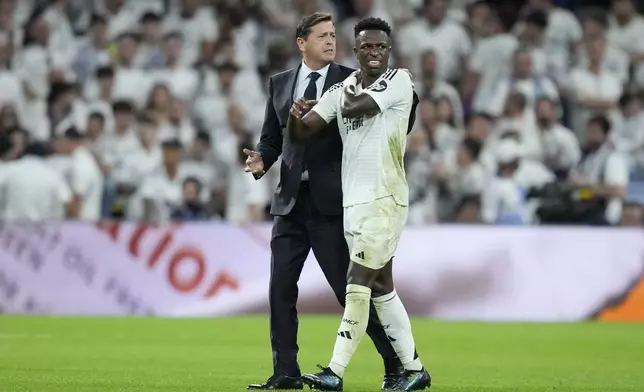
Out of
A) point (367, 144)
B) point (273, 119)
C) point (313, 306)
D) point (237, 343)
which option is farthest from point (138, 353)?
point (313, 306)

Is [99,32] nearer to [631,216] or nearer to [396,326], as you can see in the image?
[631,216]

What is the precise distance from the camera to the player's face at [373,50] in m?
7.93

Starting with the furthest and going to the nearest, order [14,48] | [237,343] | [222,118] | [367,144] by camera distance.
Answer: [14,48] < [222,118] < [237,343] < [367,144]

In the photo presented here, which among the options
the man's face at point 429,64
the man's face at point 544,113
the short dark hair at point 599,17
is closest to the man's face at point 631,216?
the man's face at point 544,113

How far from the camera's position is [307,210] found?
340 inches

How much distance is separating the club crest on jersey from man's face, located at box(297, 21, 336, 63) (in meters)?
0.75

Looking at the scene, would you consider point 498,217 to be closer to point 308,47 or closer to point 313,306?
point 313,306

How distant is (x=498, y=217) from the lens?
709 inches

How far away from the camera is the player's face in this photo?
7.93 metres

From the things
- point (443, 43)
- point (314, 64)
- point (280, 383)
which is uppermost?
point (443, 43)

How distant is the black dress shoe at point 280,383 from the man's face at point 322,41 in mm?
2130

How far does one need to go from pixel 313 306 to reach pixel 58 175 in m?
4.17

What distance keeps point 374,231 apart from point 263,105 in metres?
12.8

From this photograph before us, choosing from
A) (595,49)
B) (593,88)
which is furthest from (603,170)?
(595,49)
